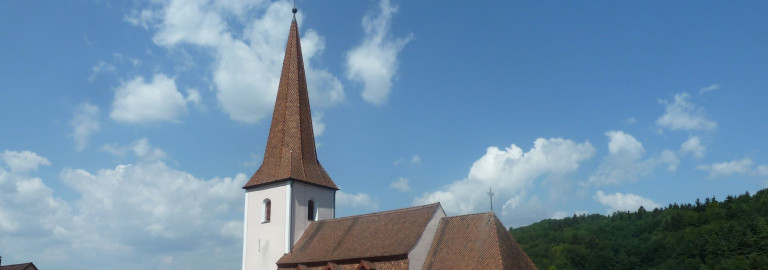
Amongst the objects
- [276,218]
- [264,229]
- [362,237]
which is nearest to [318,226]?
[276,218]

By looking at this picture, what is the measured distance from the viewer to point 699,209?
302 ft

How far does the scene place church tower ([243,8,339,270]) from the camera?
35.0m

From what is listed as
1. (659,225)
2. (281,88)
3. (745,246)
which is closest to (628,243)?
(659,225)

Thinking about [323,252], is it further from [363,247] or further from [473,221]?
[473,221]

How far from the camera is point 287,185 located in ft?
115

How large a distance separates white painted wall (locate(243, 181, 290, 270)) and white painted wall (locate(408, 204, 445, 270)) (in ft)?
27.1

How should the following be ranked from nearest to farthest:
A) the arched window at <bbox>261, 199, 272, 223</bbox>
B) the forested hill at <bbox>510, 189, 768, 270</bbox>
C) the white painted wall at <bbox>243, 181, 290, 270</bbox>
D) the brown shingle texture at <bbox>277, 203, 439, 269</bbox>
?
the brown shingle texture at <bbox>277, 203, 439, 269</bbox> → the white painted wall at <bbox>243, 181, 290, 270</bbox> → the arched window at <bbox>261, 199, 272, 223</bbox> → the forested hill at <bbox>510, 189, 768, 270</bbox>

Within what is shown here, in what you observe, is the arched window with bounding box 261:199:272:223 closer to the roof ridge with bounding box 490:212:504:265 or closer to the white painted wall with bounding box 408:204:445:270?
the white painted wall with bounding box 408:204:445:270

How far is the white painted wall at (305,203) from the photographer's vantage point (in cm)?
3525

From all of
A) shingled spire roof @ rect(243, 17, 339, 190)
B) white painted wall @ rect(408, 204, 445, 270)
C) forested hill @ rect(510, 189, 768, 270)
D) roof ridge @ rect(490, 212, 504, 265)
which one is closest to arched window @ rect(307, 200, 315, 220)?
shingled spire roof @ rect(243, 17, 339, 190)

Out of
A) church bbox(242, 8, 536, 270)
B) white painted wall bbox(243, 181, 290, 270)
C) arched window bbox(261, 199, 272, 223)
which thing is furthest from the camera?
arched window bbox(261, 199, 272, 223)

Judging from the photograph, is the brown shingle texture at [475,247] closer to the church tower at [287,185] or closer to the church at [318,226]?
the church at [318,226]

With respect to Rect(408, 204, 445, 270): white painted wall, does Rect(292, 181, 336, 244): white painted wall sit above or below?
above

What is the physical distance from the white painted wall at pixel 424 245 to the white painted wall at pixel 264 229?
8274mm
